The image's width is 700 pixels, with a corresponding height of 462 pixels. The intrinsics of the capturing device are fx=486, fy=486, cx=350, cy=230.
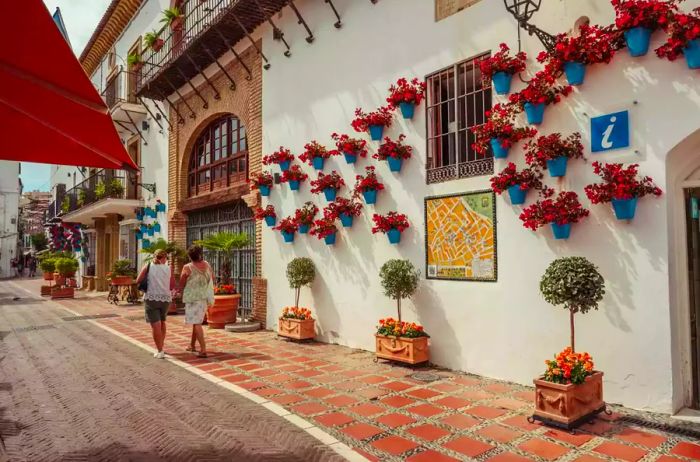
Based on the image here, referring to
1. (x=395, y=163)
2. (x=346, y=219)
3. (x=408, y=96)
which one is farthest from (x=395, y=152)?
(x=346, y=219)

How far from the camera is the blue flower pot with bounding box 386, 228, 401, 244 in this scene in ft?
24.7

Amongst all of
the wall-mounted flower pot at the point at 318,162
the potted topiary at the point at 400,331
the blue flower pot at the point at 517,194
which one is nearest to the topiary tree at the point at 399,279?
the potted topiary at the point at 400,331

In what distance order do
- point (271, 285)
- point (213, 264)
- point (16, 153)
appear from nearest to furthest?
point (16, 153)
point (271, 285)
point (213, 264)

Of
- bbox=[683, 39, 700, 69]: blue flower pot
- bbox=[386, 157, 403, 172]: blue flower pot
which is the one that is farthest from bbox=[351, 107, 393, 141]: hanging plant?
bbox=[683, 39, 700, 69]: blue flower pot

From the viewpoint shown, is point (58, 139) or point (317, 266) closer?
point (58, 139)

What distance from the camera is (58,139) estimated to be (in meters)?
4.64

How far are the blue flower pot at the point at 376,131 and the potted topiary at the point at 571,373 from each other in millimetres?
3815

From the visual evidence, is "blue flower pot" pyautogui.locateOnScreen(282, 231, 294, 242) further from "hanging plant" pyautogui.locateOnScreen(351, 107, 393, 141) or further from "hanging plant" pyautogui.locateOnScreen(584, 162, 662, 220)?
"hanging plant" pyautogui.locateOnScreen(584, 162, 662, 220)

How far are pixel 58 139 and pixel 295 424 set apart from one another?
3.59 metres

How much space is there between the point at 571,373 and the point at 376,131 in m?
4.71

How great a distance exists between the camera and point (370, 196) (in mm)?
7984

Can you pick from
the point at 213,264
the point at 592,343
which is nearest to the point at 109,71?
the point at 213,264

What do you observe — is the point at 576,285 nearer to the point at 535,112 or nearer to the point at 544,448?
the point at 544,448

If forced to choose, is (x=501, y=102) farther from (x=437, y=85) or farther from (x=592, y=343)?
(x=592, y=343)
